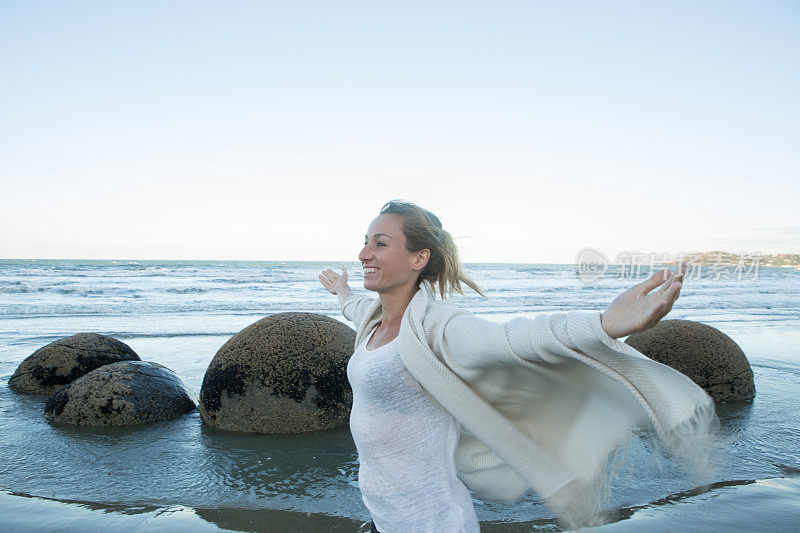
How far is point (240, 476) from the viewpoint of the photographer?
17.0 ft

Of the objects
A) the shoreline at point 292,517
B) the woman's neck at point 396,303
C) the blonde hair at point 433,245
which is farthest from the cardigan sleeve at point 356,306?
the shoreline at point 292,517

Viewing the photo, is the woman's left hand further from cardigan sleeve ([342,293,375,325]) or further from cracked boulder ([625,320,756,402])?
cracked boulder ([625,320,756,402])

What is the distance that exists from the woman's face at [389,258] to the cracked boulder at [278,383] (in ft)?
12.1

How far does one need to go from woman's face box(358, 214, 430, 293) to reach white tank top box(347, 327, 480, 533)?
36 cm

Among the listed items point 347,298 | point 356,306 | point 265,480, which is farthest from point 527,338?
point 265,480

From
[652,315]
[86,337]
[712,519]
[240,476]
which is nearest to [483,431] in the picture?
[652,315]

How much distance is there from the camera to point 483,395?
88.7 inches

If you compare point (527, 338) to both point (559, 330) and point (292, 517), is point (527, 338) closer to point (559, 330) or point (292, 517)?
point (559, 330)

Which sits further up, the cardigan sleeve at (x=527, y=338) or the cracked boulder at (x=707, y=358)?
the cardigan sleeve at (x=527, y=338)

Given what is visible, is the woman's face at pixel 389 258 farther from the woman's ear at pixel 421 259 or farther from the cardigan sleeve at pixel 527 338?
the cardigan sleeve at pixel 527 338

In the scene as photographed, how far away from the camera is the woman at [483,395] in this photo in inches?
70.2

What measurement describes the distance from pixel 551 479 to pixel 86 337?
335 inches

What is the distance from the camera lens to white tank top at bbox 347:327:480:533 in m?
2.38

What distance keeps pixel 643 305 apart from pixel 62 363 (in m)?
9.13
